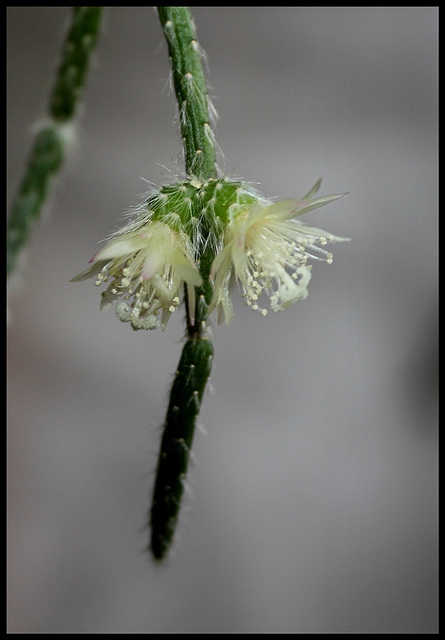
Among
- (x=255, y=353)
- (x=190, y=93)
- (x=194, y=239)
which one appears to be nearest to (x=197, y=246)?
(x=194, y=239)

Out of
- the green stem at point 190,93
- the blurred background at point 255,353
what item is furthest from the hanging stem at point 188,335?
the blurred background at point 255,353

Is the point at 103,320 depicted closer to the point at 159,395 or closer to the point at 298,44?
the point at 159,395

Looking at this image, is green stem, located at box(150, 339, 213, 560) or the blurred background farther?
the blurred background

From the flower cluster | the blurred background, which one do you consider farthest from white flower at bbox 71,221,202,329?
the blurred background

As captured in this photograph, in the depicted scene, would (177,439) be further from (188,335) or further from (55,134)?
(55,134)

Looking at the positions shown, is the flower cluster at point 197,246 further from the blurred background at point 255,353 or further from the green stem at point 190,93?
the blurred background at point 255,353

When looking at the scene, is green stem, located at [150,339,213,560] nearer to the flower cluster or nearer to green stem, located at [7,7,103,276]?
the flower cluster

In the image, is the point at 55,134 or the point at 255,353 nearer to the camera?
the point at 55,134

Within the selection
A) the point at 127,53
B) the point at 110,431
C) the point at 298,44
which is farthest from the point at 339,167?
the point at 110,431
